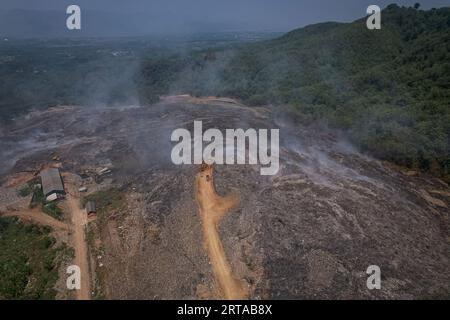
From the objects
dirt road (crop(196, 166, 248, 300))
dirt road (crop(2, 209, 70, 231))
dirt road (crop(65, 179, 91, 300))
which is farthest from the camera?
dirt road (crop(2, 209, 70, 231))

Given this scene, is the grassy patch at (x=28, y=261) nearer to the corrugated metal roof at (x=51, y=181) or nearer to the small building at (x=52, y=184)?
the small building at (x=52, y=184)

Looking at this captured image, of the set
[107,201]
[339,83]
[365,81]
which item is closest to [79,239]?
[107,201]

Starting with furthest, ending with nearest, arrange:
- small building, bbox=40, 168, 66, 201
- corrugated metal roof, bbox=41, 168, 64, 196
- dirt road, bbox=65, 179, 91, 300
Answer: corrugated metal roof, bbox=41, 168, 64, 196
small building, bbox=40, 168, 66, 201
dirt road, bbox=65, 179, 91, 300

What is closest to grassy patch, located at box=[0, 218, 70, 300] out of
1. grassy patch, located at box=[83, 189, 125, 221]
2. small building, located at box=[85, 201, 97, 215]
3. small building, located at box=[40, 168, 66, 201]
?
small building, located at box=[85, 201, 97, 215]

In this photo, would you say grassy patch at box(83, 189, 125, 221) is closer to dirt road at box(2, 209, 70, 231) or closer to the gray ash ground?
the gray ash ground

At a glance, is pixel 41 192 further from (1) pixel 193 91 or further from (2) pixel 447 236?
(1) pixel 193 91

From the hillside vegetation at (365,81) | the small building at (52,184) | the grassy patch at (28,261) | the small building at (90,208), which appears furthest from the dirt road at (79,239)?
the hillside vegetation at (365,81)
